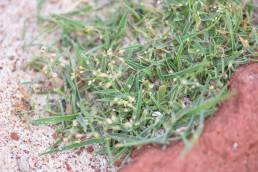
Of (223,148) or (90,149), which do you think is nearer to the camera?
(223,148)

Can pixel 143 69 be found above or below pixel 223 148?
above

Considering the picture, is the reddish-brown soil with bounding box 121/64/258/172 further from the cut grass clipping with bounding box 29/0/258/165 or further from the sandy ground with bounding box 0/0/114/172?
the sandy ground with bounding box 0/0/114/172

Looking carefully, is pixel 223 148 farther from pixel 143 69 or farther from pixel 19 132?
pixel 19 132

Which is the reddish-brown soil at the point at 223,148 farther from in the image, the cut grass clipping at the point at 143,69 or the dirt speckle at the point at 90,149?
the dirt speckle at the point at 90,149

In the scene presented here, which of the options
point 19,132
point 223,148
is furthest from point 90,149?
point 223,148

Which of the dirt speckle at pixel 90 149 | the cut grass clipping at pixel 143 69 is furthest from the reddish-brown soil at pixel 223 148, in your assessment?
the dirt speckle at pixel 90 149

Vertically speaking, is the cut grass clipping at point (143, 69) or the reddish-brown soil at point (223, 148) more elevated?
the cut grass clipping at point (143, 69)
